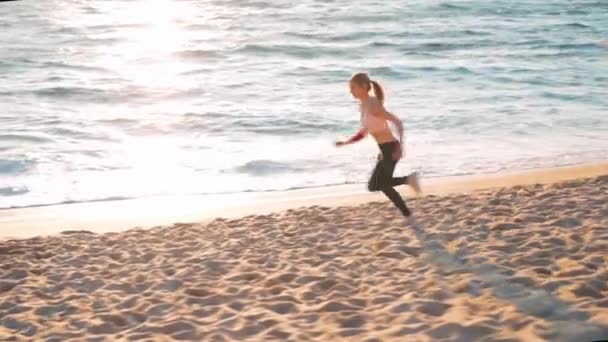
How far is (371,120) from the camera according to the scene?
6.79 metres

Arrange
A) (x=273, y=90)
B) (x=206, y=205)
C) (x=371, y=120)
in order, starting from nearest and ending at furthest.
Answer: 1. (x=371, y=120)
2. (x=206, y=205)
3. (x=273, y=90)

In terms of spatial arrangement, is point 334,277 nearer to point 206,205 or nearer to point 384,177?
point 384,177

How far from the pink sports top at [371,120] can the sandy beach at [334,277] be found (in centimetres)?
88

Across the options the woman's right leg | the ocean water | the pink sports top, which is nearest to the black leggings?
the woman's right leg

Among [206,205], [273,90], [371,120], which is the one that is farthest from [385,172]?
[273,90]

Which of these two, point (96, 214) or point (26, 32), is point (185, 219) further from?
point (26, 32)

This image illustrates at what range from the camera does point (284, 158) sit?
13703 mm

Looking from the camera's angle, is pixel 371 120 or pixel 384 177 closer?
pixel 371 120

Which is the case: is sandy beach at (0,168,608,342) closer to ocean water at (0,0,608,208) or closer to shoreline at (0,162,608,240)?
shoreline at (0,162,608,240)

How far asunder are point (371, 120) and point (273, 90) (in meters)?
16.6

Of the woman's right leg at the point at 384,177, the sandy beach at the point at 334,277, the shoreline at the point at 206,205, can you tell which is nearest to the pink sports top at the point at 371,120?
the woman's right leg at the point at 384,177

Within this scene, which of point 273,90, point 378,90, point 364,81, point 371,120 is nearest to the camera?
point 364,81

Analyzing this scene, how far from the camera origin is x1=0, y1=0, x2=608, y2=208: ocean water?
12742 millimetres

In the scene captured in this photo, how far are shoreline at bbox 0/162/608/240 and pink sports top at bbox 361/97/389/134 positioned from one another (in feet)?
8.22
